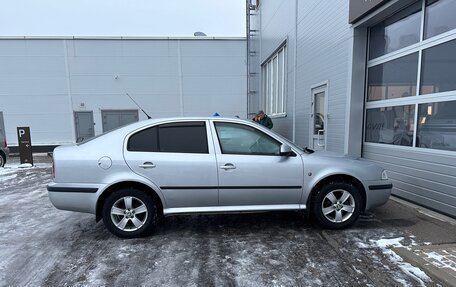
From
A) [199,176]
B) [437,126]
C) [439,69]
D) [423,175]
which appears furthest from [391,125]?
[199,176]

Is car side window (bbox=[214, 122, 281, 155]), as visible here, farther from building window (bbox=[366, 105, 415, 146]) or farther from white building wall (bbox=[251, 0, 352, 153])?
white building wall (bbox=[251, 0, 352, 153])

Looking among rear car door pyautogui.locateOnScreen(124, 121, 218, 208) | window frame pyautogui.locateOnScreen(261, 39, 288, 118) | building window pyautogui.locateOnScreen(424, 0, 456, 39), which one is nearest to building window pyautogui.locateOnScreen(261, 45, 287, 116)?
window frame pyautogui.locateOnScreen(261, 39, 288, 118)

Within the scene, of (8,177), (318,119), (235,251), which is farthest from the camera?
(8,177)

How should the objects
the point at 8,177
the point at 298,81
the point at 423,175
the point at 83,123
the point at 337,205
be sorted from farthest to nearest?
the point at 83,123 → the point at 298,81 → the point at 8,177 → the point at 423,175 → the point at 337,205

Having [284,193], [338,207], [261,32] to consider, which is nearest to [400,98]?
[338,207]

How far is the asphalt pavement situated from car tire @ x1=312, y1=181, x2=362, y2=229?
0.15 meters

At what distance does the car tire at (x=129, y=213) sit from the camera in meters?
3.82

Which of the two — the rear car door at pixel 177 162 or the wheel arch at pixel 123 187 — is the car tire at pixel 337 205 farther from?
the wheel arch at pixel 123 187

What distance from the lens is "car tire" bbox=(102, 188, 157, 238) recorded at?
12.5 feet

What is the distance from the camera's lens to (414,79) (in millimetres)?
5172

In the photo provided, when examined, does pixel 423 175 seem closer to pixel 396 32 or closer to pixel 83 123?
pixel 396 32

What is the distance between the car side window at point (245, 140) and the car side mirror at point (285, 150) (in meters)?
0.10

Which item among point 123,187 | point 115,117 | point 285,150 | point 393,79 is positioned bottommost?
point 123,187

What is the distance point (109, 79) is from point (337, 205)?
1473 centimetres
